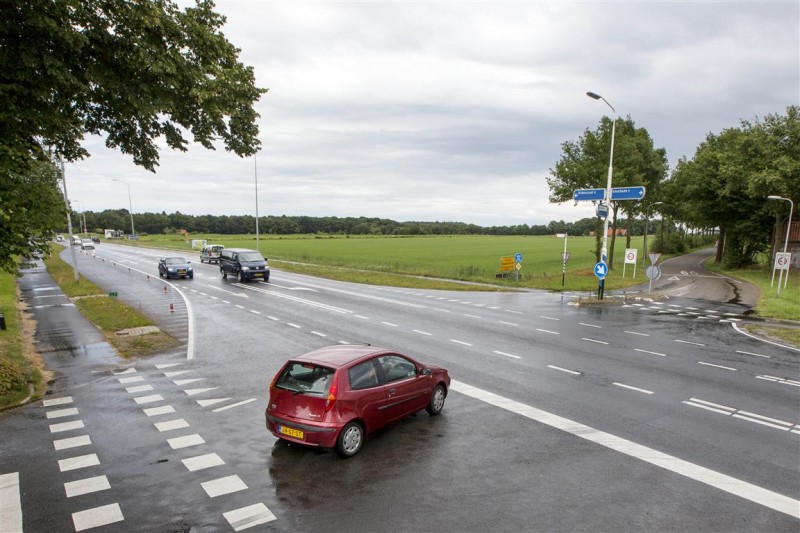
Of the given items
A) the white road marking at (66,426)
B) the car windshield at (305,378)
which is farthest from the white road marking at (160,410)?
the car windshield at (305,378)

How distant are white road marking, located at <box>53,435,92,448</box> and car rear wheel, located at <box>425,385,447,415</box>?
5672 mm

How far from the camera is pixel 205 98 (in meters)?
9.00

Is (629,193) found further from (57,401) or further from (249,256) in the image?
(249,256)

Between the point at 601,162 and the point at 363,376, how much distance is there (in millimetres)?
41744

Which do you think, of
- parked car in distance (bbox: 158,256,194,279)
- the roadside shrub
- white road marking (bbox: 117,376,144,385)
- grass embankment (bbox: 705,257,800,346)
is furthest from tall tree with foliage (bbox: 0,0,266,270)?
parked car in distance (bbox: 158,256,194,279)

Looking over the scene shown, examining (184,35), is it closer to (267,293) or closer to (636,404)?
(636,404)

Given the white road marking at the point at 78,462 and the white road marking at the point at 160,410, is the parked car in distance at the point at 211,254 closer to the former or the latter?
the white road marking at the point at 160,410

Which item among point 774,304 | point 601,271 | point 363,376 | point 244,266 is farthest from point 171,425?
point 774,304

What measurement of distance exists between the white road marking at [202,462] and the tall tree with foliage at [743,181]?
4097cm

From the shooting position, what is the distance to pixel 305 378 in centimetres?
738

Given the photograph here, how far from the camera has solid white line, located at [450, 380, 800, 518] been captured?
6145mm

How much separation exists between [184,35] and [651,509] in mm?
11236

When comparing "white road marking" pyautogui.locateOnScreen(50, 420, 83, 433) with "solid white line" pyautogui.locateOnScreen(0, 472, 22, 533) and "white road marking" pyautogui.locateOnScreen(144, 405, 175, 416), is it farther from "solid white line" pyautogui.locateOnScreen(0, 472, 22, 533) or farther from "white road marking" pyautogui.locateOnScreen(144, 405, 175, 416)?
"solid white line" pyautogui.locateOnScreen(0, 472, 22, 533)

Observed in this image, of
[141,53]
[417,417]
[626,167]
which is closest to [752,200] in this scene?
[626,167]
